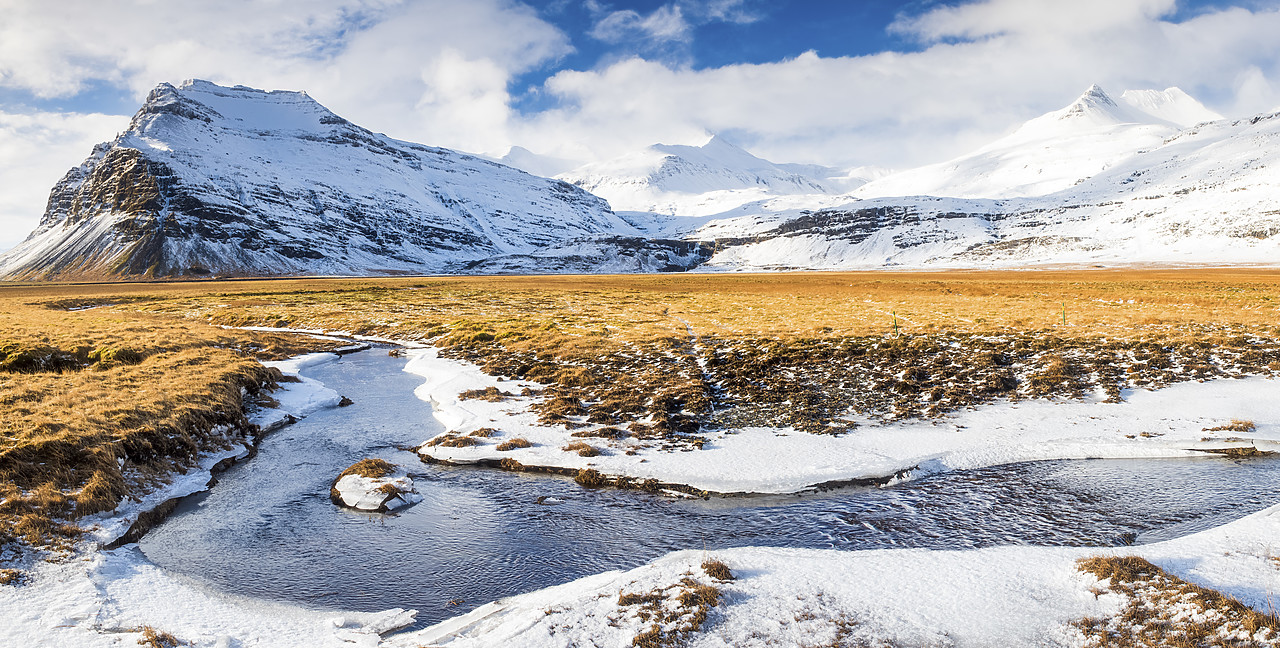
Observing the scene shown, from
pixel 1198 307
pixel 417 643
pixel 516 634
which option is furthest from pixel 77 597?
pixel 1198 307

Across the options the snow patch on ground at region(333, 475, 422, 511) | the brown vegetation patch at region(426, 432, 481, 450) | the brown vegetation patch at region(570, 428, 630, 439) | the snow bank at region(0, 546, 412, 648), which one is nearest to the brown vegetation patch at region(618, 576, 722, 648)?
the snow bank at region(0, 546, 412, 648)

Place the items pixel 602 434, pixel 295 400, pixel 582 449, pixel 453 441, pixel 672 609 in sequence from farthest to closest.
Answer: pixel 295 400 → pixel 602 434 → pixel 453 441 → pixel 582 449 → pixel 672 609

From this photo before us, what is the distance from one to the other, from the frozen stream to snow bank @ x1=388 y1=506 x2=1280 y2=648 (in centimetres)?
58

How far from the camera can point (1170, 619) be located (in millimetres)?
7090

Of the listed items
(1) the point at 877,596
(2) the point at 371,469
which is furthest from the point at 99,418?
(1) the point at 877,596

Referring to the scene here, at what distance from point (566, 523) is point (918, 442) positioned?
900 centimetres

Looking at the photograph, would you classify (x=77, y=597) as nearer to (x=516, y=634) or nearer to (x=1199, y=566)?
(x=516, y=634)

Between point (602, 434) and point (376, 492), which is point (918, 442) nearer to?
point (602, 434)

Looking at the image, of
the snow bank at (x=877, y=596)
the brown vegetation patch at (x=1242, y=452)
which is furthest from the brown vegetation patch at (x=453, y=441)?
the brown vegetation patch at (x=1242, y=452)

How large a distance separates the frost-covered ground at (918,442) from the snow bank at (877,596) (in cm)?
351

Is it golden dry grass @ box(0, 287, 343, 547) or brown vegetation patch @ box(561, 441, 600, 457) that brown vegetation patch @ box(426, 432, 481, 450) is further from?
golden dry grass @ box(0, 287, 343, 547)

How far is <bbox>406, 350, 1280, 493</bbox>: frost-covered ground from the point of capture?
43.1 feet

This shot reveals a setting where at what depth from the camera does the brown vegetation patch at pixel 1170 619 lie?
6633mm

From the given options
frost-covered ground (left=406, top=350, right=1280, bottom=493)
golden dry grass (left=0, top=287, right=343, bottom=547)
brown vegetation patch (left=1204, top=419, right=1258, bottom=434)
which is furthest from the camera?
brown vegetation patch (left=1204, top=419, right=1258, bottom=434)
